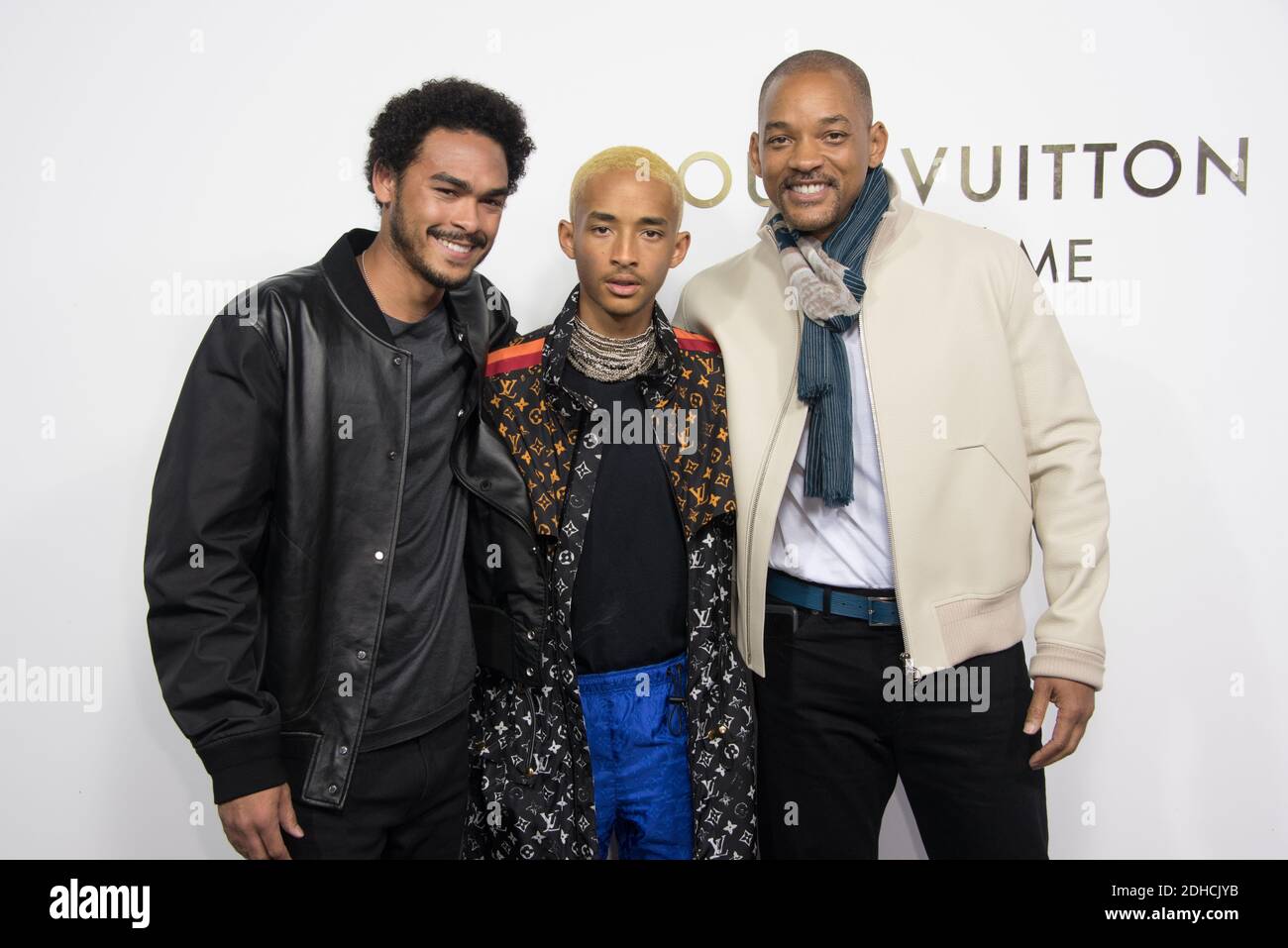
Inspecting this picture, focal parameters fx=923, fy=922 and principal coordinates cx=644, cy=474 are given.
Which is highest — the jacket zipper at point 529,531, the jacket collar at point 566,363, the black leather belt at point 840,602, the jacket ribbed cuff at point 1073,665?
the jacket collar at point 566,363

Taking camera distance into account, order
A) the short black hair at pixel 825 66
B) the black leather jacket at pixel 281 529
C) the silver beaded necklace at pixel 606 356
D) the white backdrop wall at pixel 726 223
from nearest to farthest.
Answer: the black leather jacket at pixel 281 529 → the silver beaded necklace at pixel 606 356 → the short black hair at pixel 825 66 → the white backdrop wall at pixel 726 223

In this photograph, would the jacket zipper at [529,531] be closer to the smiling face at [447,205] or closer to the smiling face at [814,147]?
the smiling face at [447,205]

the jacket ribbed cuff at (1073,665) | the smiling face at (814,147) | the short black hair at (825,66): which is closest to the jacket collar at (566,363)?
the smiling face at (814,147)

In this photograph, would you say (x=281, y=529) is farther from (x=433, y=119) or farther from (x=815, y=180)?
A: (x=815, y=180)

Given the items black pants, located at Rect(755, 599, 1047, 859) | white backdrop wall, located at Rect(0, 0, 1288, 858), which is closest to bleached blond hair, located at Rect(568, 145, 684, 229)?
white backdrop wall, located at Rect(0, 0, 1288, 858)

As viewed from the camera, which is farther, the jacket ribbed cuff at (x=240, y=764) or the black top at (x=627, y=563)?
the black top at (x=627, y=563)

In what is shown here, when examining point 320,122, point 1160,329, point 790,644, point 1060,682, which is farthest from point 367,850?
point 1160,329

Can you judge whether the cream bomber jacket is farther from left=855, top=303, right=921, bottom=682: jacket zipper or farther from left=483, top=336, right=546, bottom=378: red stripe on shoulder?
left=483, top=336, right=546, bottom=378: red stripe on shoulder

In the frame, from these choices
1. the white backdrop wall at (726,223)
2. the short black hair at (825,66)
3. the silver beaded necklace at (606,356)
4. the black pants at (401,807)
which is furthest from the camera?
the white backdrop wall at (726,223)

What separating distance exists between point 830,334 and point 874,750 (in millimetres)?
928

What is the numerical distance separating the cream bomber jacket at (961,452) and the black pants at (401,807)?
2.28 feet

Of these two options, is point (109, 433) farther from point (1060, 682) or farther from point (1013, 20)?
point (1013, 20)

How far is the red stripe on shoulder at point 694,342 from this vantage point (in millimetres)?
2111

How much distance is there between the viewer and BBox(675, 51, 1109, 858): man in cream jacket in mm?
1976
